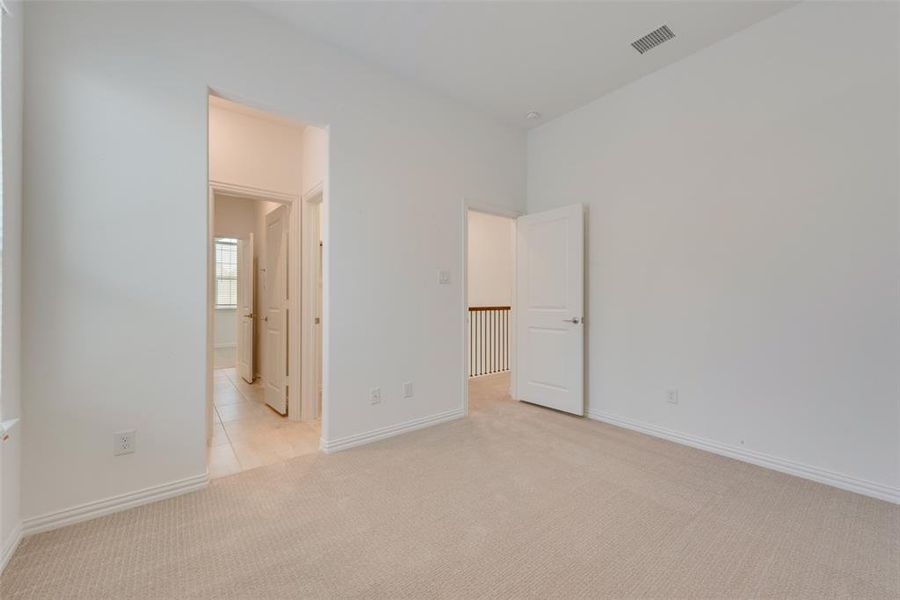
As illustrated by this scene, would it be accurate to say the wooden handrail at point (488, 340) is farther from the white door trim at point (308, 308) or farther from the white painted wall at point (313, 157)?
the white painted wall at point (313, 157)

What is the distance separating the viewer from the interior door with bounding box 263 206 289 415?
11.6 ft

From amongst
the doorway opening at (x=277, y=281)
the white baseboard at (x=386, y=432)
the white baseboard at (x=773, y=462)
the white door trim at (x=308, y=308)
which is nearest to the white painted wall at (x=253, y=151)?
the doorway opening at (x=277, y=281)

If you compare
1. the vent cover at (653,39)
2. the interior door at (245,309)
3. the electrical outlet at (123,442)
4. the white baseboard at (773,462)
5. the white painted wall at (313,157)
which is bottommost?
the white baseboard at (773,462)

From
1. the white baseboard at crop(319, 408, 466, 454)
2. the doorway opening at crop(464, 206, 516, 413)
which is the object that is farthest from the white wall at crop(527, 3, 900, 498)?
the white baseboard at crop(319, 408, 466, 454)

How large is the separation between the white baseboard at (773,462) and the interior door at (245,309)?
171 inches

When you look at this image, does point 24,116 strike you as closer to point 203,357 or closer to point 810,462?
point 203,357

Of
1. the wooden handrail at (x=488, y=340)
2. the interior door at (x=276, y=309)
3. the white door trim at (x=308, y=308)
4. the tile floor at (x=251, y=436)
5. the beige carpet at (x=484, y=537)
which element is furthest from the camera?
the wooden handrail at (x=488, y=340)

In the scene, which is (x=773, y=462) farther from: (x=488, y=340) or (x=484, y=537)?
(x=488, y=340)

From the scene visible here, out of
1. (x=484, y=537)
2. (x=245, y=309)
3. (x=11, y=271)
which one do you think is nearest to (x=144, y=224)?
(x=11, y=271)

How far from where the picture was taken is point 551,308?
11.8 ft

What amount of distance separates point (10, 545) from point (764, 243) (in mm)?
4251

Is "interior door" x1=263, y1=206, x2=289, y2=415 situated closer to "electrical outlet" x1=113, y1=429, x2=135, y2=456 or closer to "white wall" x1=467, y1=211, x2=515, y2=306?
"electrical outlet" x1=113, y1=429, x2=135, y2=456

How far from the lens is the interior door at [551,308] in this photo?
337 cm

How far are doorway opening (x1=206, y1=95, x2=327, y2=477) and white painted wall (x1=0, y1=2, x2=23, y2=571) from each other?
864 millimetres
